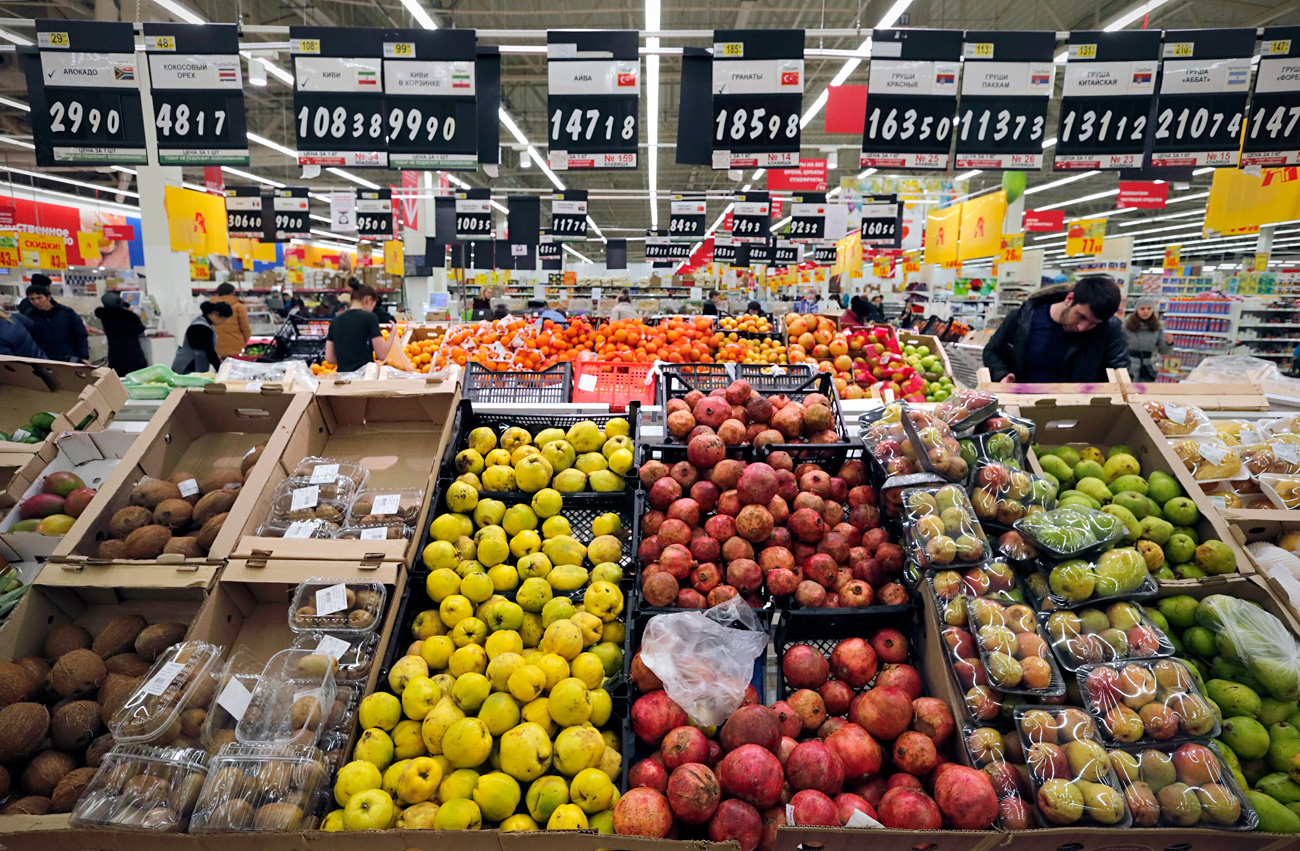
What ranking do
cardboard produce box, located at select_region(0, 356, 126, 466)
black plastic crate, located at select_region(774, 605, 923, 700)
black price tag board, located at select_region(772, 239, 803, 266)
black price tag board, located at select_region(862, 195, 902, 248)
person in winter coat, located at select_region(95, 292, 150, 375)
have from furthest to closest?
black price tag board, located at select_region(772, 239, 803, 266), black price tag board, located at select_region(862, 195, 902, 248), person in winter coat, located at select_region(95, 292, 150, 375), cardboard produce box, located at select_region(0, 356, 126, 466), black plastic crate, located at select_region(774, 605, 923, 700)

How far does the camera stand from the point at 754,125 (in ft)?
14.9

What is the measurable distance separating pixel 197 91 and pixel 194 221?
656 centimetres

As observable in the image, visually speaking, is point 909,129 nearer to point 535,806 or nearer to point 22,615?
point 535,806

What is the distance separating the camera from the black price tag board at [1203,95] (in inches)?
166

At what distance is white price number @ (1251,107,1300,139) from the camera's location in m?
4.46

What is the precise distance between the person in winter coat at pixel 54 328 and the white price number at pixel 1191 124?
1045 cm

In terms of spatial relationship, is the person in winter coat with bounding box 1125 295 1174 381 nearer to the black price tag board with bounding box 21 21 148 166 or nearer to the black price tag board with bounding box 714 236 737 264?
the black price tag board with bounding box 714 236 737 264

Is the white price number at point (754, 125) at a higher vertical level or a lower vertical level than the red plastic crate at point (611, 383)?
higher

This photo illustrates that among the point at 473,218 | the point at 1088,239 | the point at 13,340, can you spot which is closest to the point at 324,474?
the point at 13,340

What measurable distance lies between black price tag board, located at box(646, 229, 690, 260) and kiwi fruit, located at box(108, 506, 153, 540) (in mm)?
12889

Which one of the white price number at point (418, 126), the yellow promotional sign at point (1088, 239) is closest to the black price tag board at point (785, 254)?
the yellow promotional sign at point (1088, 239)

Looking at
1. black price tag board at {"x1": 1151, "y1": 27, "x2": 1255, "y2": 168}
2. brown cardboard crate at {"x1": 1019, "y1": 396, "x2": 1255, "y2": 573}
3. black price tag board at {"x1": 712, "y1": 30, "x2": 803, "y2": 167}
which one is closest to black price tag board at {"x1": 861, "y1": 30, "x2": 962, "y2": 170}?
black price tag board at {"x1": 712, "y1": 30, "x2": 803, "y2": 167}

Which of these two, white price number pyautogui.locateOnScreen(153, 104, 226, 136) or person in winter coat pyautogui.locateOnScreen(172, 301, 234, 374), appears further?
person in winter coat pyautogui.locateOnScreen(172, 301, 234, 374)

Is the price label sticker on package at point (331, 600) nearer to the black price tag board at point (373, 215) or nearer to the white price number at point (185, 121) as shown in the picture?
the white price number at point (185, 121)
